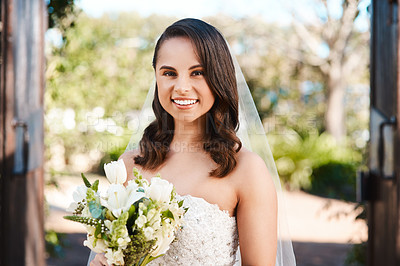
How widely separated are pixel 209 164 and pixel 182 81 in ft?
1.48

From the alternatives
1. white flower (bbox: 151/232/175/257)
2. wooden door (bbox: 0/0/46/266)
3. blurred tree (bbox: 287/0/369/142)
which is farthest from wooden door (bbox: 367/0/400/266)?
blurred tree (bbox: 287/0/369/142)

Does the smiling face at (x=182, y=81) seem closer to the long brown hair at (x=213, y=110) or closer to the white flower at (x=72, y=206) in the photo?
the long brown hair at (x=213, y=110)

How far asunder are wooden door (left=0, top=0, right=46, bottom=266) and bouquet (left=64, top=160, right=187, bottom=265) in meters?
0.58

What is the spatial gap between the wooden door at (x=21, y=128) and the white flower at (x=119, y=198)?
0.71 metres

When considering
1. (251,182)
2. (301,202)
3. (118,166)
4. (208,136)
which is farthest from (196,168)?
(301,202)

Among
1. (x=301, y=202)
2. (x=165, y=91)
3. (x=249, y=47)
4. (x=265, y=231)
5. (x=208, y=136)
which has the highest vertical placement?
(x=249, y=47)

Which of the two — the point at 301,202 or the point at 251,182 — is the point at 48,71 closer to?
the point at 251,182

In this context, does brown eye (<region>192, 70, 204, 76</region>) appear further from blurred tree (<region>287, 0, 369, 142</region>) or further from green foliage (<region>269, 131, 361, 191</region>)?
blurred tree (<region>287, 0, 369, 142</region>)

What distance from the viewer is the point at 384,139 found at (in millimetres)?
2066

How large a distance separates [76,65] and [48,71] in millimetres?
1677

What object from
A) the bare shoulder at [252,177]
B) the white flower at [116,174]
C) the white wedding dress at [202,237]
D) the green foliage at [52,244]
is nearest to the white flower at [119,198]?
the white flower at [116,174]

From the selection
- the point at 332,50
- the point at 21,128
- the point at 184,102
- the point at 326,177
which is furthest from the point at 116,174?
the point at 332,50

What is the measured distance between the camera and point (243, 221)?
1956 millimetres

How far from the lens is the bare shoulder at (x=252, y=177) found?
196 cm
